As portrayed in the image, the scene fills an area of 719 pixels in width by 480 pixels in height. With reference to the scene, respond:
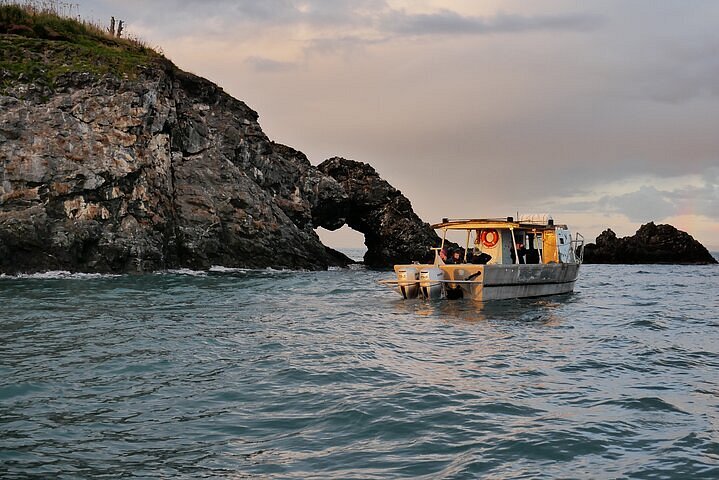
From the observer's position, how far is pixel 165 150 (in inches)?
1649

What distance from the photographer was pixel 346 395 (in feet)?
35.2

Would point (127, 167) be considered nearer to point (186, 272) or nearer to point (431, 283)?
point (186, 272)

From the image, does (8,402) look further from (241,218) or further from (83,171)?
(241,218)

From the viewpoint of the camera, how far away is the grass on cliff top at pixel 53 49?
38.5m

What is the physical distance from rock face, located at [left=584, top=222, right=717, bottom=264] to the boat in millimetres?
55277

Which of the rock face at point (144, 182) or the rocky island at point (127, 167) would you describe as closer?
the rock face at point (144, 182)

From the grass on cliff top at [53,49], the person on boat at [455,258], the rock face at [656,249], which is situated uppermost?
the grass on cliff top at [53,49]

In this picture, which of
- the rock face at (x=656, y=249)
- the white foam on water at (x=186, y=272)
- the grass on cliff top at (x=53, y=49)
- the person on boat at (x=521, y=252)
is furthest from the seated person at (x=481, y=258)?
the rock face at (x=656, y=249)

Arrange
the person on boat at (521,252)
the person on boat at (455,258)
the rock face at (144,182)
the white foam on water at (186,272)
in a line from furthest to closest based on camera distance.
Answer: the white foam on water at (186,272) < the rock face at (144,182) < the person on boat at (521,252) < the person on boat at (455,258)

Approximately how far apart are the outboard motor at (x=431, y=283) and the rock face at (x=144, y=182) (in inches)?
709

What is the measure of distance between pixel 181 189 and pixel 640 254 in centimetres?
6286

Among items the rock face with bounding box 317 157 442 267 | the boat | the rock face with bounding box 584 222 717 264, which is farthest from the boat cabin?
the rock face with bounding box 584 222 717 264

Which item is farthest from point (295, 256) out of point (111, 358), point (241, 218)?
point (111, 358)

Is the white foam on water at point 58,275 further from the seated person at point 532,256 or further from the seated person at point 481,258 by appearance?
the seated person at point 532,256
